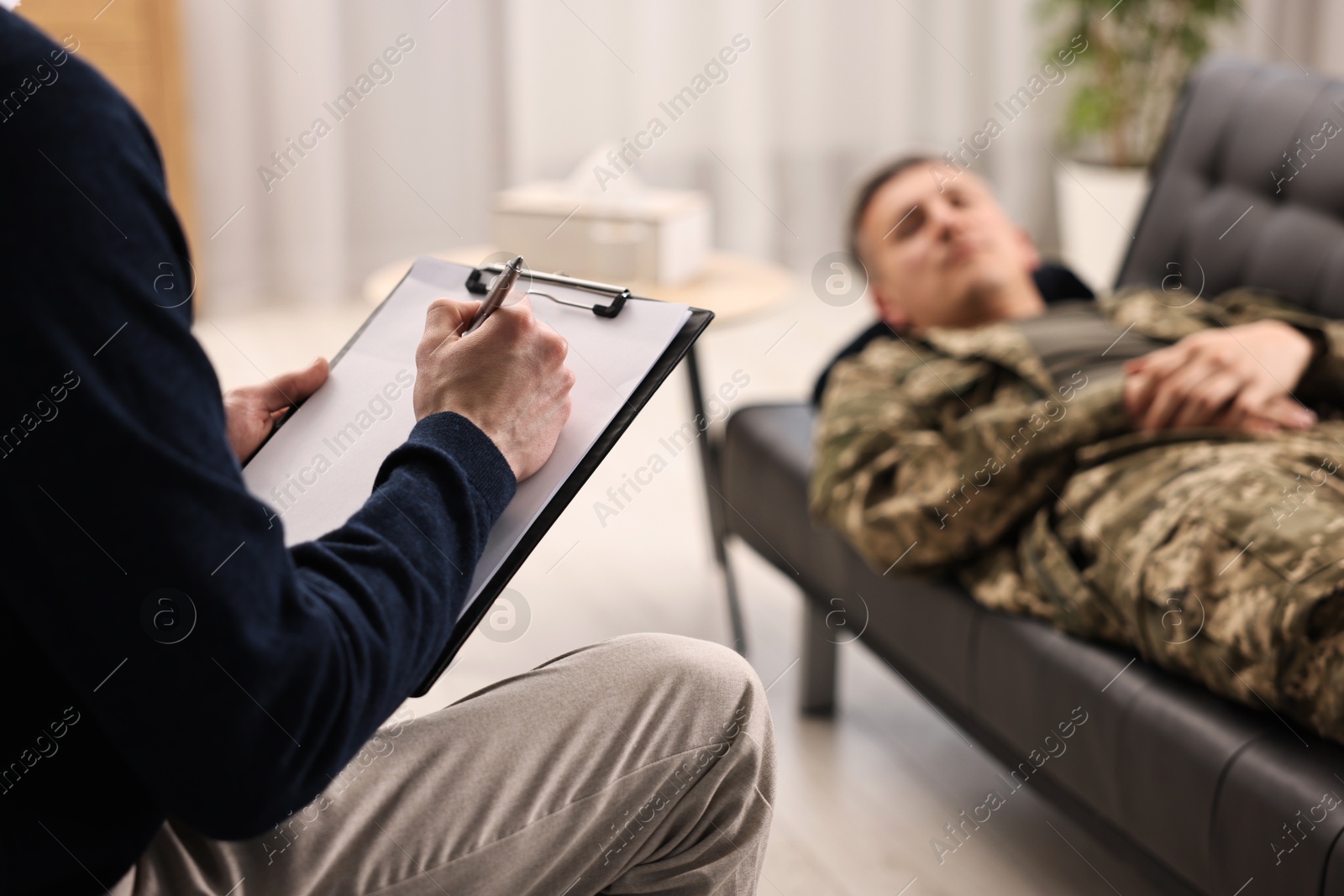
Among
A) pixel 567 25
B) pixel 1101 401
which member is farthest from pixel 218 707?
pixel 567 25

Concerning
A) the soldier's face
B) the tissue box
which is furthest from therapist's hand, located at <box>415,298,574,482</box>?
the tissue box

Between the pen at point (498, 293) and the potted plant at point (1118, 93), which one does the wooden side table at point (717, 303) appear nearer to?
the pen at point (498, 293)

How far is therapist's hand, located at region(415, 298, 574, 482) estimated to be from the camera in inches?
28.3

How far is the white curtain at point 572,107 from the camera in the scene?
3.32 meters

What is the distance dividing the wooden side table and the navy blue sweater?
1.16 metres

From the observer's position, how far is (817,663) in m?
1.64

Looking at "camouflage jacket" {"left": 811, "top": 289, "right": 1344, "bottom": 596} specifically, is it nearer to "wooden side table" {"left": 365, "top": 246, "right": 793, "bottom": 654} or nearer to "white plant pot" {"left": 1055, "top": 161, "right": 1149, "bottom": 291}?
"wooden side table" {"left": 365, "top": 246, "right": 793, "bottom": 654}

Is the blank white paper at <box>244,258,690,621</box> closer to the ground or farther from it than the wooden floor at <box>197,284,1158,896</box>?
farther from it

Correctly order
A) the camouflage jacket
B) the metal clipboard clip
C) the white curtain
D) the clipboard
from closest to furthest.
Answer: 1. the clipboard
2. the metal clipboard clip
3. the camouflage jacket
4. the white curtain

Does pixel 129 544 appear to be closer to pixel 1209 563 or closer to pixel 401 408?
pixel 401 408

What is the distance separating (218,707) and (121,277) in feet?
0.63

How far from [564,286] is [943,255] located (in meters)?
1.04

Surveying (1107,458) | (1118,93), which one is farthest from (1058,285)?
(1118,93)

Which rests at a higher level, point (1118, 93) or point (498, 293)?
point (498, 293)
